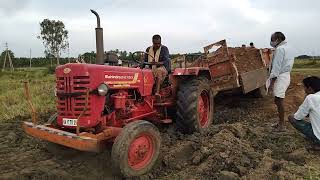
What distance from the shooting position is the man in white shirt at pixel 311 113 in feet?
20.4

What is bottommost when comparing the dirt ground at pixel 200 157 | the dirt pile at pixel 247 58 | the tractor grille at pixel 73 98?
the dirt ground at pixel 200 157

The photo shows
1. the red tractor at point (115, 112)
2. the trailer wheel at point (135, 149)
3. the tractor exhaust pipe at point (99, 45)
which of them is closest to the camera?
the trailer wheel at point (135, 149)

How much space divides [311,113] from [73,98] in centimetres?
354

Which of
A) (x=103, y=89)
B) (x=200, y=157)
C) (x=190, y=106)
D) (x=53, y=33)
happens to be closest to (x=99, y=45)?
(x=103, y=89)

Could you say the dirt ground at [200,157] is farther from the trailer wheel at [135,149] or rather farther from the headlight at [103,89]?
the headlight at [103,89]

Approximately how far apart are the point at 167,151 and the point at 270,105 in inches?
180

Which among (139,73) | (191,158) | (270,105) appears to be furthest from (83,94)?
(270,105)

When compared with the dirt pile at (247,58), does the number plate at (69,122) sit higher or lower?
lower

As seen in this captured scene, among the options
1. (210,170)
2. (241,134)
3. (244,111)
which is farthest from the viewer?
(244,111)

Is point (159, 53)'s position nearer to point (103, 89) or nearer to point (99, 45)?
point (99, 45)

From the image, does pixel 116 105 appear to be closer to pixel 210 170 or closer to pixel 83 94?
pixel 83 94

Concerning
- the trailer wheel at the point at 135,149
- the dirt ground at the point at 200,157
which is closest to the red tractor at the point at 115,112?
the trailer wheel at the point at 135,149

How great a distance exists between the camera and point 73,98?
5.64 meters

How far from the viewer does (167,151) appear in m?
6.46
